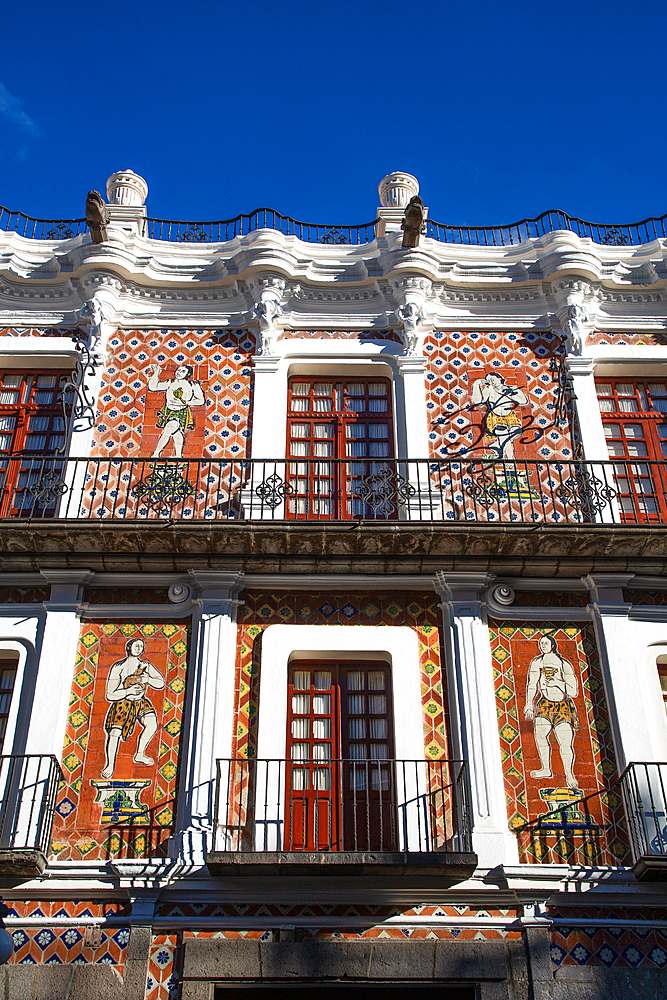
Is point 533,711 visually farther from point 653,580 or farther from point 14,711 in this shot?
point 14,711

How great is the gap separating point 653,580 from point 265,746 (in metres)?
4.62

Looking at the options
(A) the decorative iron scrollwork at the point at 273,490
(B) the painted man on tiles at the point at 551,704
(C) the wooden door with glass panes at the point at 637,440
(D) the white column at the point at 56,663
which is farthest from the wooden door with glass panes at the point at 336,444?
(C) the wooden door with glass panes at the point at 637,440

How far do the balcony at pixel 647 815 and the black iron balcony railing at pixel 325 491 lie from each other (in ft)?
9.60

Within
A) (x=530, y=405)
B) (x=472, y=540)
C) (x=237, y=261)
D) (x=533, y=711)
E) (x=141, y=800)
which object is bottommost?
(x=141, y=800)

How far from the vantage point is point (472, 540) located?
36.4 feet

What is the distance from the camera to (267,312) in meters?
13.4

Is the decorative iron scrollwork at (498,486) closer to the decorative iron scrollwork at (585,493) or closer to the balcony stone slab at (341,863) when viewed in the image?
the decorative iron scrollwork at (585,493)

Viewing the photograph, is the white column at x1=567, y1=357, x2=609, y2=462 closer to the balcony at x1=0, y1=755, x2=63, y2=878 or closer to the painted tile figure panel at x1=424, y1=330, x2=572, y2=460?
the painted tile figure panel at x1=424, y1=330, x2=572, y2=460

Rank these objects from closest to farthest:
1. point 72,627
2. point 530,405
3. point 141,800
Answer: point 141,800
point 72,627
point 530,405

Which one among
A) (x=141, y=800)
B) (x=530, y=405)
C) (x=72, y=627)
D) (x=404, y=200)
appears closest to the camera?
(x=141, y=800)

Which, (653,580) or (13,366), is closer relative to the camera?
(653,580)

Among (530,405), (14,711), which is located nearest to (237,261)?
(530,405)

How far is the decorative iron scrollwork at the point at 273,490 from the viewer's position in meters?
11.7

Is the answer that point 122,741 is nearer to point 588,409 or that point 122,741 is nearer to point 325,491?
point 325,491
